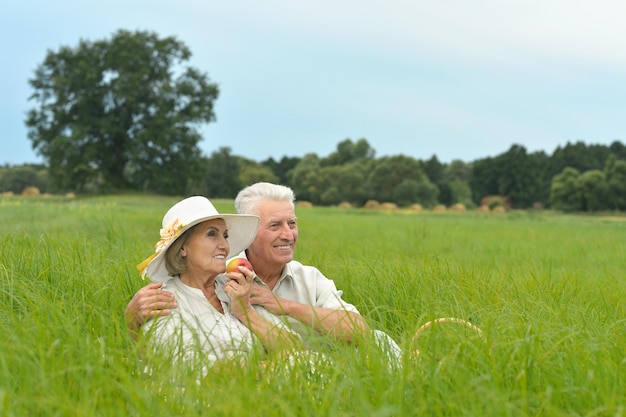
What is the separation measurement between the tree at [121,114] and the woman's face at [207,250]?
37271 millimetres

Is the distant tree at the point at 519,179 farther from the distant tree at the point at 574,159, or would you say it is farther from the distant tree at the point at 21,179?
the distant tree at the point at 21,179

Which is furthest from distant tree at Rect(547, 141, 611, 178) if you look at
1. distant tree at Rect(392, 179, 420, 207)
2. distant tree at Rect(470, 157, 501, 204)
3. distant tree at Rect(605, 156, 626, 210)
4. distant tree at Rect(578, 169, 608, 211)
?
distant tree at Rect(392, 179, 420, 207)

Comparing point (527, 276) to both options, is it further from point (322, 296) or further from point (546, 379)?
point (546, 379)

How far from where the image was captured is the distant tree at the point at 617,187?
6444 cm

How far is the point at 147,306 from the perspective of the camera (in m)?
3.59

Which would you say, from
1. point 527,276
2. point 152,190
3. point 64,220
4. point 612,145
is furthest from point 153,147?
point 612,145

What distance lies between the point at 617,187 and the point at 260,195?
218ft

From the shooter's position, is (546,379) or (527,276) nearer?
(546,379)

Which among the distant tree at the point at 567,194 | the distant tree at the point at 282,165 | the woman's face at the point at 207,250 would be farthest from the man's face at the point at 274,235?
the distant tree at the point at 282,165

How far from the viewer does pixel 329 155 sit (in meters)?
97.4

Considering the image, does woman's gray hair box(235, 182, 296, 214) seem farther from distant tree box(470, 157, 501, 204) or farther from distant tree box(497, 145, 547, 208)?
distant tree box(470, 157, 501, 204)

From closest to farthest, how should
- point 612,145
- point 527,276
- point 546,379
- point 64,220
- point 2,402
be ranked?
point 2,402
point 546,379
point 527,276
point 64,220
point 612,145

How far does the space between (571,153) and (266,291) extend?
84.6 meters

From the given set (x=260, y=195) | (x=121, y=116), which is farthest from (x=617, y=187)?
(x=260, y=195)
